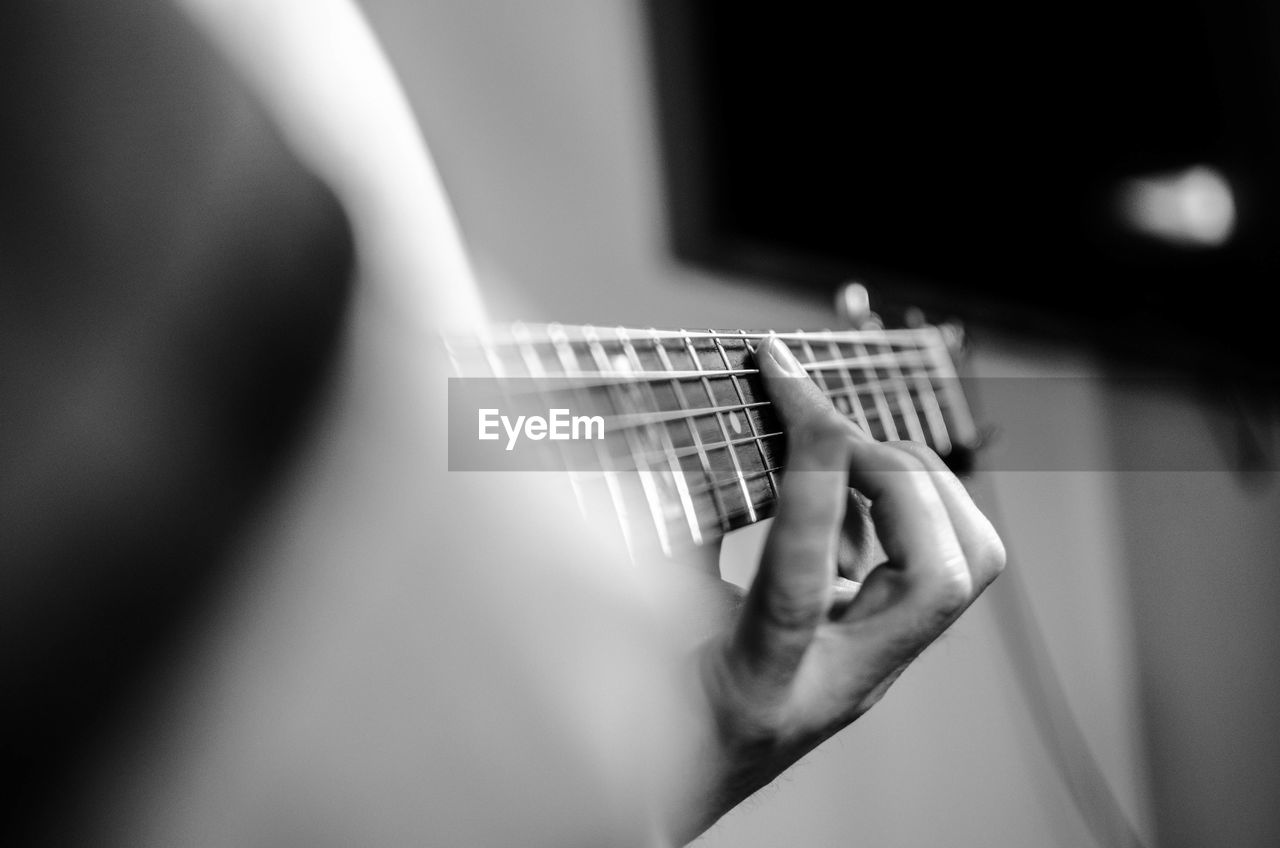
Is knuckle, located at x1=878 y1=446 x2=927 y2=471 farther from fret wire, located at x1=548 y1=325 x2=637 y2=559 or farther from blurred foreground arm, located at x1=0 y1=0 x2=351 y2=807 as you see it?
blurred foreground arm, located at x1=0 y1=0 x2=351 y2=807

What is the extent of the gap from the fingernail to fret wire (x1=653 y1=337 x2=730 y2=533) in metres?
0.08

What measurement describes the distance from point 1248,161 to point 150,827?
5.39 ft

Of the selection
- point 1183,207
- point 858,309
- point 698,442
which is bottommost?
point 698,442

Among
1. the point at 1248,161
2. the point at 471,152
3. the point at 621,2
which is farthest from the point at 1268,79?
the point at 471,152

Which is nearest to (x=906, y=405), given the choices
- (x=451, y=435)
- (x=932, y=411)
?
(x=932, y=411)

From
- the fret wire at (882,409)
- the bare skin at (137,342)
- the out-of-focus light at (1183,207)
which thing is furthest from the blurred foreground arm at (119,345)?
the out-of-focus light at (1183,207)

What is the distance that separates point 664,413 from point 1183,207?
4.17 feet

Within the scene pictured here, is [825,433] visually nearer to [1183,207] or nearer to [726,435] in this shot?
[726,435]

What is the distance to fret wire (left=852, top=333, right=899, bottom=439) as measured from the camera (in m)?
0.71

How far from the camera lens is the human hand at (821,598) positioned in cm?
43

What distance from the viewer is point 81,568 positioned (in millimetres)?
308

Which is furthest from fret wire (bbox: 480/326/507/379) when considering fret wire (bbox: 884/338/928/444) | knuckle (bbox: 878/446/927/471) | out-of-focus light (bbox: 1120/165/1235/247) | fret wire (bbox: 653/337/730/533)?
out-of-focus light (bbox: 1120/165/1235/247)

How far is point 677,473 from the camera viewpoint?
472 millimetres

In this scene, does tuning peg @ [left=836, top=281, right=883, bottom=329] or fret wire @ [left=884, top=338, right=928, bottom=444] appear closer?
fret wire @ [left=884, top=338, right=928, bottom=444]
